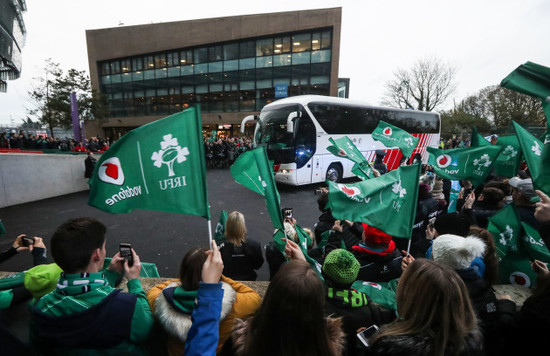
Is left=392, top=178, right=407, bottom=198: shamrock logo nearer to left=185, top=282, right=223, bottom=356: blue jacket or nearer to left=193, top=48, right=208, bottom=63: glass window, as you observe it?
left=185, top=282, right=223, bottom=356: blue jacket

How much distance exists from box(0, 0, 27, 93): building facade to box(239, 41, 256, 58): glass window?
20.3m

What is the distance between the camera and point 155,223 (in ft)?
23.9

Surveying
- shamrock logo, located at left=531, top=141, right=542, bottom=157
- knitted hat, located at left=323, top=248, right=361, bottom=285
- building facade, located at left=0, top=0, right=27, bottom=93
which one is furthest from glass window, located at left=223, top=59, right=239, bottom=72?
knitted hat, located at left=323, top=248, right=361, bottom=285

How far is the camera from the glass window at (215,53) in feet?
107

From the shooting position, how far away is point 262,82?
1245 inches

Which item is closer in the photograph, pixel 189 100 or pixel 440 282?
→ pixel 440 282

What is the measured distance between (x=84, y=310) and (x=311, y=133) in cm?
1076

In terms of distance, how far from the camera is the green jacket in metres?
1.33

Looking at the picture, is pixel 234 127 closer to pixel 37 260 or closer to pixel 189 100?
pixel 189 100

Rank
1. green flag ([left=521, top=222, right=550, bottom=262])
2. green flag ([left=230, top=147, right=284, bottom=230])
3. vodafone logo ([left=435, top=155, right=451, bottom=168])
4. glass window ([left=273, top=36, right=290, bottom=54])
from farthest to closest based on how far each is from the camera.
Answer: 1. glass window ([left=273, top=36, right=290, bottom=54])
2. vodafone logo ([left=435, top=155, right=451, bottom=168])
3. green flag ([left=521, top=222, right=550, bottom=262])
4. green flag ([left=230, top=147, right=284, bottom=230])

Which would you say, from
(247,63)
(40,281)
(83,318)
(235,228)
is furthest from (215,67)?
(83,318)

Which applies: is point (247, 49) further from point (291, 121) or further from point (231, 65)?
point (291, 121)

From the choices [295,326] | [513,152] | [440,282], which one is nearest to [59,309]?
[295,326]

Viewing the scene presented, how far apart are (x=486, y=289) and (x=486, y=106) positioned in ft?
158
